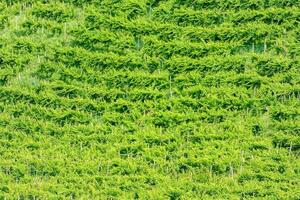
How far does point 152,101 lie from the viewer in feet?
11.1

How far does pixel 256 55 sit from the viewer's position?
11.1 feet

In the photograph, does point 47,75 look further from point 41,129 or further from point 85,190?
point 85,190

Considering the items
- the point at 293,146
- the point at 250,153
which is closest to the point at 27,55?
the point at 250,153

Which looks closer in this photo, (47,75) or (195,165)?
(195,165)

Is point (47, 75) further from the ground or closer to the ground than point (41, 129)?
further from the ground

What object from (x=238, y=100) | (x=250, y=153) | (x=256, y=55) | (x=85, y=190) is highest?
(x=256, y=55)

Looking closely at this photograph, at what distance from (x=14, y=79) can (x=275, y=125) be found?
70.1 inches

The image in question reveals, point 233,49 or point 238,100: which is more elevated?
point 233,49

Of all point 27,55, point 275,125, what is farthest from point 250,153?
point 27,55

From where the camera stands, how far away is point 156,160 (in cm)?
326

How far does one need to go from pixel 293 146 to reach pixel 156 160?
0.86m

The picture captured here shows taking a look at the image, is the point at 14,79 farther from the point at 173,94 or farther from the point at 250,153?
the point at 250,153

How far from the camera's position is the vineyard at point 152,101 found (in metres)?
3.22

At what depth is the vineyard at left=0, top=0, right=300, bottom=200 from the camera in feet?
10.6
